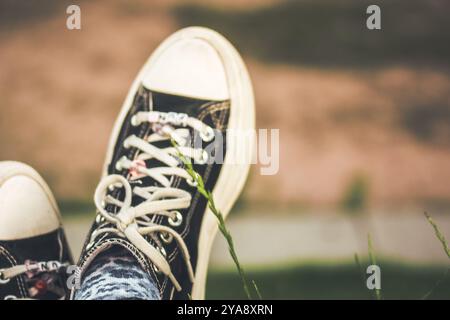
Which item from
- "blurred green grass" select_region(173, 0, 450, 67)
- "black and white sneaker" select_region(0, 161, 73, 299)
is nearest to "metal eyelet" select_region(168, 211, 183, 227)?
"black and white sneaker" select_region(0, 161, 73, 299)

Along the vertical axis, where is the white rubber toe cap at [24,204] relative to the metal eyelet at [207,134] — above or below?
below

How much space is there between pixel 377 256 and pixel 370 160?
0.19 meters

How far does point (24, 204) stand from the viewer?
1.12 metres

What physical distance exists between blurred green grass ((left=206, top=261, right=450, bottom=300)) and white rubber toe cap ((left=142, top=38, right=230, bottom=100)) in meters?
0.35

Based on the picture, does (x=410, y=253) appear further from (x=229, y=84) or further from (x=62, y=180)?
(x=62, y=180)

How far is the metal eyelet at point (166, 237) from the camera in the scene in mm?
1053

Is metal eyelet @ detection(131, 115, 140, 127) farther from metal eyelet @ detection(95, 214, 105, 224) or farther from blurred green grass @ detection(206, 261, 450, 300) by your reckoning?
blurred green grass @ detection(206, 261, 450, 300)

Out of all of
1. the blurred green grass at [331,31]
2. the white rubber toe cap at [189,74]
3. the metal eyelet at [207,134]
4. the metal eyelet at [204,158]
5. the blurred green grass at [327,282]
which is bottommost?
the blurred green grass at [327,282]

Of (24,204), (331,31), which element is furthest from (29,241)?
(331,31)

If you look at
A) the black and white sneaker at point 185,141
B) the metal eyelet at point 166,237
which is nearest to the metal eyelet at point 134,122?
the black and white sneaker at point 185,141

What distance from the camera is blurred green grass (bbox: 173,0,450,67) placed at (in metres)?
1.18

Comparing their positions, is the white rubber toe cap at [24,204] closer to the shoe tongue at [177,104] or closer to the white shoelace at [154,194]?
the white shoelace at [154,194]

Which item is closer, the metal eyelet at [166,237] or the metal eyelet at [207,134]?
the metal eyelet at [166,237]
